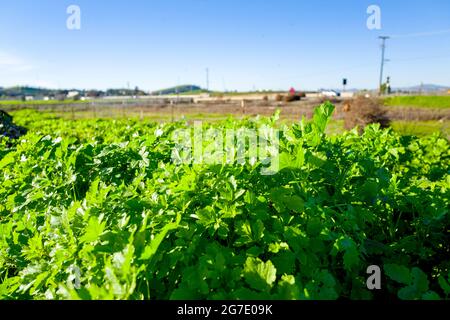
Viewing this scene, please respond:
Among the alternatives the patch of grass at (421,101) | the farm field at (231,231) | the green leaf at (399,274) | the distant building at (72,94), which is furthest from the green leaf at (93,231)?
the distant building at (72,94)

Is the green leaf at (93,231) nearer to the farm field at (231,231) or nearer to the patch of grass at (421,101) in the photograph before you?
the farm field at (231,231)

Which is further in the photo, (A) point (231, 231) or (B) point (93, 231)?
(A) point (231, 231)

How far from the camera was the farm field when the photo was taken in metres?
1.26

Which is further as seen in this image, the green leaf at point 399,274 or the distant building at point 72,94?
the distant building at point 72,94

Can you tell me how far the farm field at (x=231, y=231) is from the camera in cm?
126

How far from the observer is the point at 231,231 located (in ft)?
5.64

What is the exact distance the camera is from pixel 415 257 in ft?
7.11

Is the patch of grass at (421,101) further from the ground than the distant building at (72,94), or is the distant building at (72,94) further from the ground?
the distant building at (72,94)

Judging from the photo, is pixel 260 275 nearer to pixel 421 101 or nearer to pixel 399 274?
pixel 399 274

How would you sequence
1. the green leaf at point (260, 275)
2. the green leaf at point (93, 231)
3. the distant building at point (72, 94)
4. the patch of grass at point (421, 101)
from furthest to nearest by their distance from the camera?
the distant building at point (72, 94)
the patch of grass at point (421, 101)
the green leaf at point (93, 231)
the green leaf at point (260, 275)

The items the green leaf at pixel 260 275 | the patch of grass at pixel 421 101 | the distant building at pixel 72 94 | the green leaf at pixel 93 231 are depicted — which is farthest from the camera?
the distant building at pixel 72 94

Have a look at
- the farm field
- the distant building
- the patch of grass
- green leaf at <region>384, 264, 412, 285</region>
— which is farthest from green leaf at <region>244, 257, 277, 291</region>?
the distant building

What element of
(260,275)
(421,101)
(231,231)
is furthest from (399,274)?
(421,101)

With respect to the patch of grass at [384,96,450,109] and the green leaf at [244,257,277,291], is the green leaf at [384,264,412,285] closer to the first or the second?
the green leaf at [244,257,277,291]
